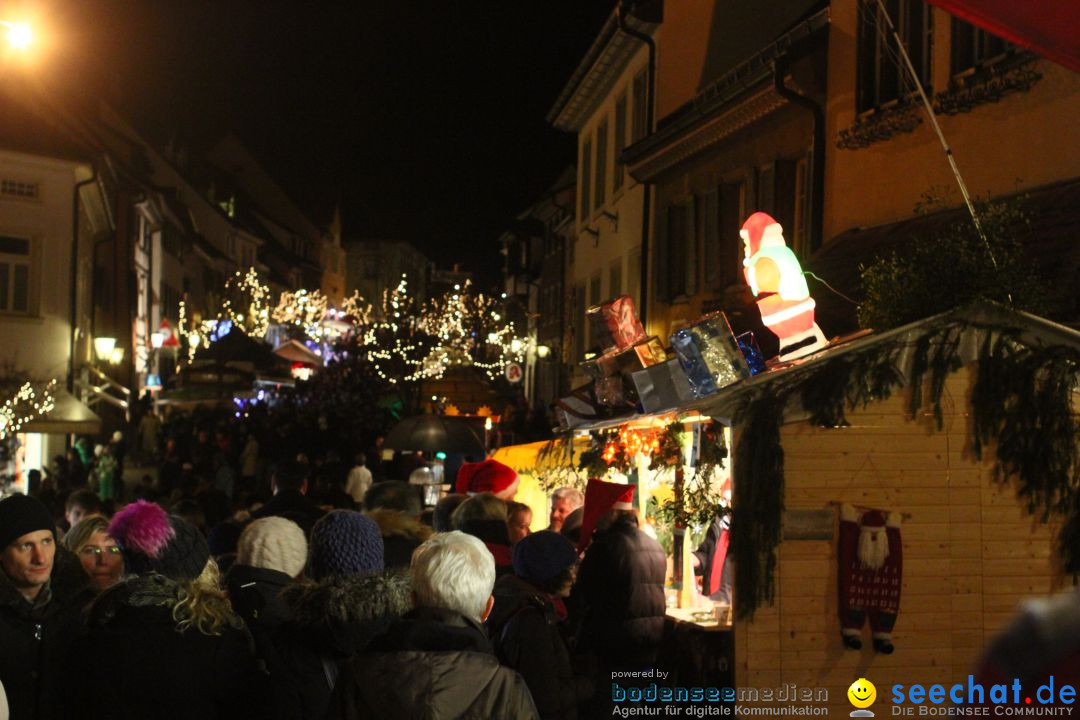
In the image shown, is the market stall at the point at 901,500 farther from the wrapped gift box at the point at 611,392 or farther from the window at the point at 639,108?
the window at the point at 639,108

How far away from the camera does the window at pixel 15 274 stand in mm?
28641

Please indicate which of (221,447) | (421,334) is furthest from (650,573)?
(421,334)

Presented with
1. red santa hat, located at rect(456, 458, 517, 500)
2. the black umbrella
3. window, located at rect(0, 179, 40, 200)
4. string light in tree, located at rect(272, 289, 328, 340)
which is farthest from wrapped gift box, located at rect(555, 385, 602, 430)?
string light in tree, located at rect(272, 289, 328, 340)

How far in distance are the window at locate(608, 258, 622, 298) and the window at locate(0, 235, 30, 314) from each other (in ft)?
42.0

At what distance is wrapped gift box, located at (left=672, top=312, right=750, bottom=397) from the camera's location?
9.24m

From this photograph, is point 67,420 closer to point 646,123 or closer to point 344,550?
point 646,123

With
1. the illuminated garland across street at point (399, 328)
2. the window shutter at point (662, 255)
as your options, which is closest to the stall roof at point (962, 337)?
the window shutter at point (662, 255)

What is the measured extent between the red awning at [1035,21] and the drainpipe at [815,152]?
24.2 feet

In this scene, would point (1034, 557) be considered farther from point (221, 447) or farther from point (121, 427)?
point (121, 427)

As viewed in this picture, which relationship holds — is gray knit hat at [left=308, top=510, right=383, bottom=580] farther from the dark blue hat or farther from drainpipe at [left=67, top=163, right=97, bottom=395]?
drainpipe at [left=67, top=163, right=97, bottom=395]

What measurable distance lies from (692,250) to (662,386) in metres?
8.96

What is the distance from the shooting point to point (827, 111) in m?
14.1

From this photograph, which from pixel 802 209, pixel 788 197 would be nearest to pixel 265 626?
pixel 802 209

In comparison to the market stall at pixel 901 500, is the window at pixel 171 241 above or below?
above
